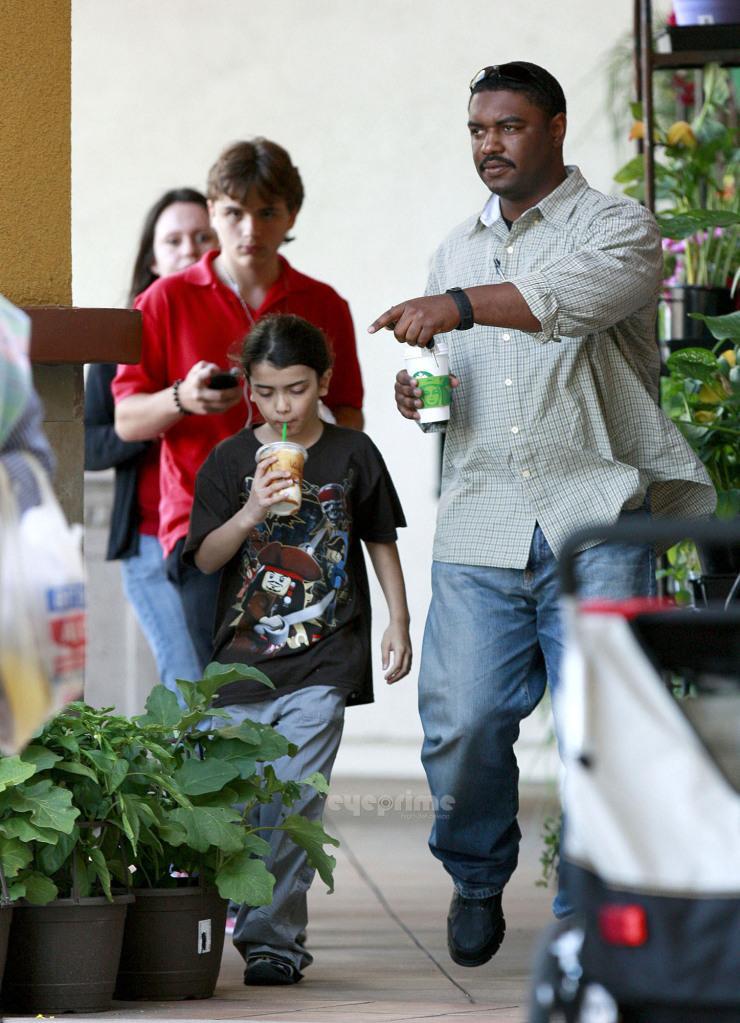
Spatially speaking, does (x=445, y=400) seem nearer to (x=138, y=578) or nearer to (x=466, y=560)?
(x=466, y=560)

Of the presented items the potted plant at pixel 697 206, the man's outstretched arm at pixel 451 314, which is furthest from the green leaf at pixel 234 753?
the potted plant at pixel 697 206

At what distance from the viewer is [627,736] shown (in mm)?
1697

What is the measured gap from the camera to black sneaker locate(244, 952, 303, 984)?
3.56 m

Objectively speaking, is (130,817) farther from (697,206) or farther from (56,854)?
(697,206)

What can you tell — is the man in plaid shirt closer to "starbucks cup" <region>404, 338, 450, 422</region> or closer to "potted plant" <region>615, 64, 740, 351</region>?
"starbucks cup" <region>404, 338, 450, 422</region>

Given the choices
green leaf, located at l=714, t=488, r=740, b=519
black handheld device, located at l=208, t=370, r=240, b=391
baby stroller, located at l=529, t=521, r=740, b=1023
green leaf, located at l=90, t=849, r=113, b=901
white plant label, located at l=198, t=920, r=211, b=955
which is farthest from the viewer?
black handheld device, located at l=208, t=370, r=240, b=391

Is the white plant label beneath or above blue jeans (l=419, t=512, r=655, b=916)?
beneath

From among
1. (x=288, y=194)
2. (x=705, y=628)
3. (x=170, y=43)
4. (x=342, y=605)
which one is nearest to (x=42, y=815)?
(x=342, y=605)

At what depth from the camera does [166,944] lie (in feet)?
10.8

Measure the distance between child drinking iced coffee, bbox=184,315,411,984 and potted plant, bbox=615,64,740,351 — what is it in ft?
3.68

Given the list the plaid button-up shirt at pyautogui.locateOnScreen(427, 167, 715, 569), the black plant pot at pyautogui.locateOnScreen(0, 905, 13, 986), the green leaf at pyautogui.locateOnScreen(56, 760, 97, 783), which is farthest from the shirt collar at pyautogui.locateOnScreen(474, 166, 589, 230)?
the black plant pot at pyautogui.locateOnScreen(0, 905, 13, 986)

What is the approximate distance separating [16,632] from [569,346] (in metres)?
1.86

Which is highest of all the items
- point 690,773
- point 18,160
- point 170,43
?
point 170,43

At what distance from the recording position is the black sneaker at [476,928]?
3609 millimetres
